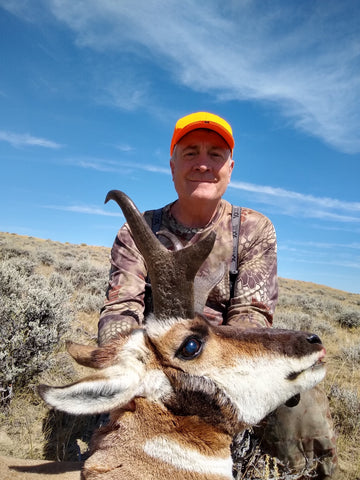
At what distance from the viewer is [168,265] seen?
2.22 m

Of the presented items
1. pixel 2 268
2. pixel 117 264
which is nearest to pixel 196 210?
pixel 117 264

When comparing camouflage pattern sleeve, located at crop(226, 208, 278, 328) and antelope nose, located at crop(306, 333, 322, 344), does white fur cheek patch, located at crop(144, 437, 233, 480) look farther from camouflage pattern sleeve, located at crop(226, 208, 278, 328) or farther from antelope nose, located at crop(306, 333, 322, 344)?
camouflage pattern sleeve, located at crop(226, 208, 278, 328)

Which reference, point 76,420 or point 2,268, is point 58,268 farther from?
point 76,420

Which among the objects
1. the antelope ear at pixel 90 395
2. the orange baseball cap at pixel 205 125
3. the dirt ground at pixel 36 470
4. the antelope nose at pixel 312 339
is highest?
the orange baseball cap at pixel 205 125

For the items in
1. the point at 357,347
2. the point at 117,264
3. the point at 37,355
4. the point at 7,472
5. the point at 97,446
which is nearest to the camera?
the point at 97,446

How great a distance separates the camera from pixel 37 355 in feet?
16.2

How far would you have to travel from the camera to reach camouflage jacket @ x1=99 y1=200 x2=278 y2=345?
143 inches

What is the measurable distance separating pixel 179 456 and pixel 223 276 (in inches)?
66.3

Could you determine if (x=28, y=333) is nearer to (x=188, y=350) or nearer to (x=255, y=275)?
(x=255, y=275)

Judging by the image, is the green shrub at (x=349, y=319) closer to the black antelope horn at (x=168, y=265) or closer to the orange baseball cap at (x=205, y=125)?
the orange baseball cap at (x=205, y=125)

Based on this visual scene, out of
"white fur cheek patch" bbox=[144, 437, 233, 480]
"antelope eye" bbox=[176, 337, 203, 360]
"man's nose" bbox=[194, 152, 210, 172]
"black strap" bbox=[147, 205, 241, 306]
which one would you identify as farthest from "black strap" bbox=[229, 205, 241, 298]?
"white fur cheek patch" bbox=[144, 437, 233, 480]

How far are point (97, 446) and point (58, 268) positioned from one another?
13.9 m

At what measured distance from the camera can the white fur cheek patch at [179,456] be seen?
6.62ft

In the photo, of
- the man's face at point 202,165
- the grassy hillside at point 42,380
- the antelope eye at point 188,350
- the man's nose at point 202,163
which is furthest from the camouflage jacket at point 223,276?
the grassy hillside at point 42,380
